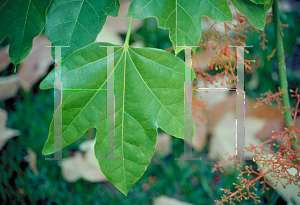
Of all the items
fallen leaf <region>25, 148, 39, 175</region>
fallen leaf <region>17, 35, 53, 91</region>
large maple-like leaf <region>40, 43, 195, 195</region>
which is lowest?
fallen leaf <region>25, 148, 39, 175</region>

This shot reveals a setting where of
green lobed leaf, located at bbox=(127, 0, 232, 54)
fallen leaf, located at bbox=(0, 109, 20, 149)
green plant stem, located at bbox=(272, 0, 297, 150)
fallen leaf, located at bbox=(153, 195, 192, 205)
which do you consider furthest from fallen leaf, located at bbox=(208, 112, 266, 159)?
fallen leaf, located at bbox=(0, 109, 20, 149)

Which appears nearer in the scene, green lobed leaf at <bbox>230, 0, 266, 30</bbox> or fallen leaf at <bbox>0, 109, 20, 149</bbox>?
green lobed leaf at <bbox>230, 0, 266, 30</bbox>

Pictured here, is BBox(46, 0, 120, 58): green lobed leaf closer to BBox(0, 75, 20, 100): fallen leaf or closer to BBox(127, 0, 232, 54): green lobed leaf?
BBox(127, 0, 232, 54): green lobed leaf

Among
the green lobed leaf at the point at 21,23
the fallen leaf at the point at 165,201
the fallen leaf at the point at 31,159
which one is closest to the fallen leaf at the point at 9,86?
the fallen leaf at the point at 31,159

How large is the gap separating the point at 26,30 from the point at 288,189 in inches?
25.3

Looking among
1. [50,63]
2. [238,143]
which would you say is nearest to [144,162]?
[238,143]

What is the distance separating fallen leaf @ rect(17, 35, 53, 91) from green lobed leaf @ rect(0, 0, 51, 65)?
0.34 meters

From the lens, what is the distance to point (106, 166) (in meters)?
0.28

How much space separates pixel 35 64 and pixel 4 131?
23cm

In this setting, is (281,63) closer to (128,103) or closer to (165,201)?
(128,103)

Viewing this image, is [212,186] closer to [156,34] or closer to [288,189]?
[288,189]

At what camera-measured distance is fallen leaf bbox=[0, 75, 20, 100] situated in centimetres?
67

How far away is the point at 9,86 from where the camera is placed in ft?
2.23

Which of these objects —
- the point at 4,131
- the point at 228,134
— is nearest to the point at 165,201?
the point at 228,134
